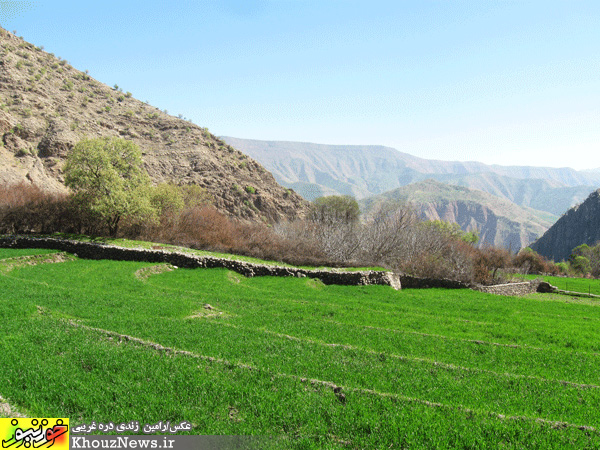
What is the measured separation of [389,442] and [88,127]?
220ft

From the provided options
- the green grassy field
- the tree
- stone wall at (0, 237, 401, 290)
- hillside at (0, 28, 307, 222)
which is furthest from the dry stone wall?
hillside at (0, 28, 307, 222)

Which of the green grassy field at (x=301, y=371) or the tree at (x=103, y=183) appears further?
the tree at (x=103, y=183)

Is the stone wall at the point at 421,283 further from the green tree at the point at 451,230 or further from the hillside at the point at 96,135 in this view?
the hillside at the point at 96,135

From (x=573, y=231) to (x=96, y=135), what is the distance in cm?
15944

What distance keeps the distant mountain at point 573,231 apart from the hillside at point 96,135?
113 metres

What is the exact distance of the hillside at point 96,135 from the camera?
46.2 meters

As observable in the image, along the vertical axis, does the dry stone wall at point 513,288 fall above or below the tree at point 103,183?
below

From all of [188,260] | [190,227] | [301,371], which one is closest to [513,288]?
[188,260]

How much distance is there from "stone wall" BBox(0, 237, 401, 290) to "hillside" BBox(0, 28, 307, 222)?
17.0m

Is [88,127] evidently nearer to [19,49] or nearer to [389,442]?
[19,49]

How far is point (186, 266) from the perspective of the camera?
25844mm

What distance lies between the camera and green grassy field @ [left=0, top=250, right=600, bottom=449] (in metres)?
5.79

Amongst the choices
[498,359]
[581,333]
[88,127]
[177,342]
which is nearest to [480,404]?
[498,359]

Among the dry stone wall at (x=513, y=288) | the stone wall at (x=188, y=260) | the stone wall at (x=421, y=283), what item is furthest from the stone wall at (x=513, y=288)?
the stone wall at (x=188, y=260)
